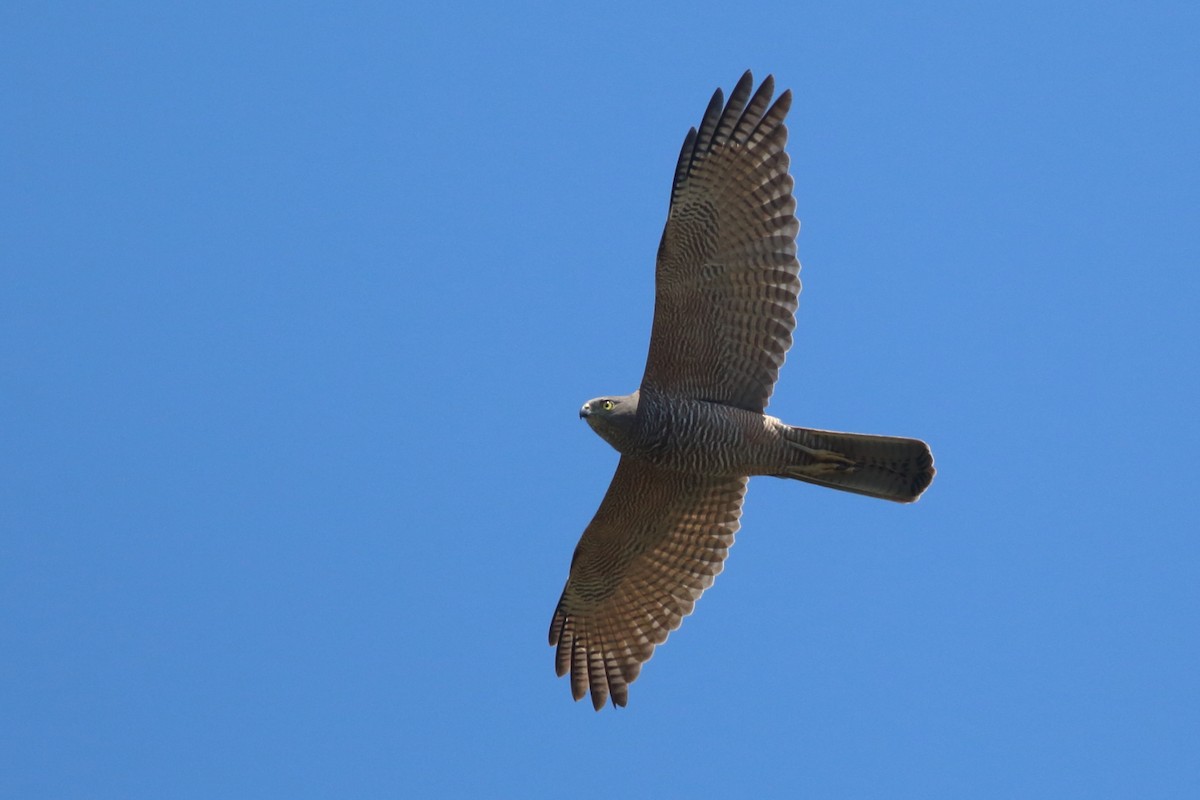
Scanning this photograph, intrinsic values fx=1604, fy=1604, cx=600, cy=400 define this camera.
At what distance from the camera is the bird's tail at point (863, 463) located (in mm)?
12078

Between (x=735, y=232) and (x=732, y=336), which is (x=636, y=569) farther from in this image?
(x=735, y=232)

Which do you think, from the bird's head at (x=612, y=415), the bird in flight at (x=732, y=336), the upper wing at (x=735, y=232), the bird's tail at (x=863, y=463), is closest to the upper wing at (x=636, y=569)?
the bird in flight at (x=732, y=336)

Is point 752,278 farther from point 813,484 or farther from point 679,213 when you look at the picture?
point 813,484

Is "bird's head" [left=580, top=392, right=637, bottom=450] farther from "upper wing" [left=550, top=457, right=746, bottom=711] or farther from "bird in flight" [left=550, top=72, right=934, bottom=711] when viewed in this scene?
"upper wing" [left=550, top=457, right=746, bottom=711]

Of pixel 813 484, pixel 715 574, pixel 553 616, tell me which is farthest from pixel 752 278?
pixel 553 616

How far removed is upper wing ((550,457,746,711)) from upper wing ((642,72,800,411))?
1444 mm

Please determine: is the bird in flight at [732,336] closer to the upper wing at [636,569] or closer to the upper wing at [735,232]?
the upper wing at [735,232]

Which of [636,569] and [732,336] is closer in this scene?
[732,336]

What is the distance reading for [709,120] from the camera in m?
12.2

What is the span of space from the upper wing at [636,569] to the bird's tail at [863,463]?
0.96 m

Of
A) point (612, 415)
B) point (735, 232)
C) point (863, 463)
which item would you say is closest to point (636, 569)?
point (612, 415)

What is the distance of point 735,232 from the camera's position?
12117 mm

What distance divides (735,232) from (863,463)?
6.57ft

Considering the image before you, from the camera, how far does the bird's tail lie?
12078mm
